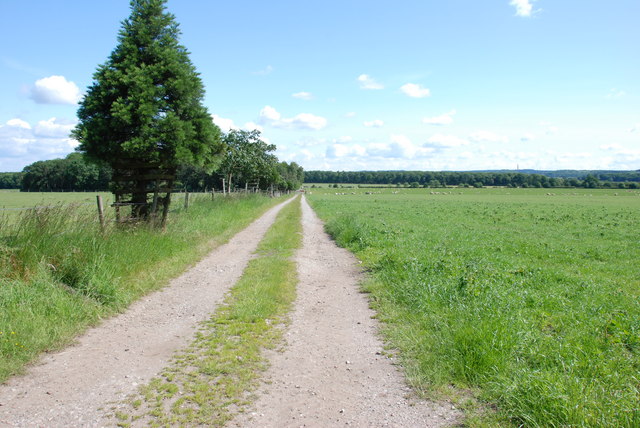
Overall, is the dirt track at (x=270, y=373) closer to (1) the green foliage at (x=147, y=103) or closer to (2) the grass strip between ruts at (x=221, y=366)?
(2) the grass strip between ruts at (x=221, y=366)

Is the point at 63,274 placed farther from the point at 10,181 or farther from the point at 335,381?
the point at 10,181

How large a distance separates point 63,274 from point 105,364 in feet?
8.96

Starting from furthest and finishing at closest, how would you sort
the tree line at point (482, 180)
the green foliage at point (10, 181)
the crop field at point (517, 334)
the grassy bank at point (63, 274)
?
1. the tree line at point (482, 180)
2. the green foliage at point (10, 181)
3. the grassy bank at point (63, 274)
4. the crop field at point (517, 334)

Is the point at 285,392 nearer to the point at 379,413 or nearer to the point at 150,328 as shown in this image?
the point at 379,413

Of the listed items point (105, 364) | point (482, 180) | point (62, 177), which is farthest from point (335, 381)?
point (482, 180)

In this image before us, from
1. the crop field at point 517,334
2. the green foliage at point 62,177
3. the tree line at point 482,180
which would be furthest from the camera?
the tree line at point 482,180

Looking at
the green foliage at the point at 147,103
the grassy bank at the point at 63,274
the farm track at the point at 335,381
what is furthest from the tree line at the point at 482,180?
the grassy bank at the point at 63,274

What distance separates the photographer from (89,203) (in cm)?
931

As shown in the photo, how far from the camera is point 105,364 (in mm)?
4520

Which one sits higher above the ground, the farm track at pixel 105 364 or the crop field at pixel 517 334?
the crop field at pixel 517 334

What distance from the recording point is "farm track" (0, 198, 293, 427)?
3.55 m

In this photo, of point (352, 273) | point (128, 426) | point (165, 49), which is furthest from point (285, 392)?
point (165, 49)

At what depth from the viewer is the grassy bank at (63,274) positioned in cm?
489

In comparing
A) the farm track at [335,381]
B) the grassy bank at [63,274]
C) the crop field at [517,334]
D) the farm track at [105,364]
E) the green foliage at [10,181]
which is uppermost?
the green foliage at [10,181]
